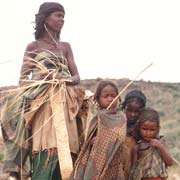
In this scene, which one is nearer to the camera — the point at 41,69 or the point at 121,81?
the point at 41,69

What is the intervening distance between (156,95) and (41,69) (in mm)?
48185

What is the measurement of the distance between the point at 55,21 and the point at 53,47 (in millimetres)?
238

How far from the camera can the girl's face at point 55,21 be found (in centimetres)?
598

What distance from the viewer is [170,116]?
41.4 m

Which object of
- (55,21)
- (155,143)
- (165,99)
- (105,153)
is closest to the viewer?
(105,153)

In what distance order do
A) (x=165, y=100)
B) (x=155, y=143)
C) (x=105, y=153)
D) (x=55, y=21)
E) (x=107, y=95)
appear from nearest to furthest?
(x=105, y=153), (x=107, y=95), (x=155, y=143), (x=55, y=21), (x=165, y=100)

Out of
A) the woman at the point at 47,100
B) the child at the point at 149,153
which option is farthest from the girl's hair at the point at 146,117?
the woman at the point at 47,100

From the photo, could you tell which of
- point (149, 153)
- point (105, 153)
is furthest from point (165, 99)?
point (105, 153)

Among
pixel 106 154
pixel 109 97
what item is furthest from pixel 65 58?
pixel 106 154

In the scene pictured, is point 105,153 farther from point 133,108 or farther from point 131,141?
point 133,108

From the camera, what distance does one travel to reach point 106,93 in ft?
18.7

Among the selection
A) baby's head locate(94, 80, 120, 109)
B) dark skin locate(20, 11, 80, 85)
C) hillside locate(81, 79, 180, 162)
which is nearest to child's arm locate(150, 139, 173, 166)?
baby's head locate(94, 80, 120, 109)

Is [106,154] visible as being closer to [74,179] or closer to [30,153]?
[74,179]

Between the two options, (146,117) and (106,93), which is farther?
(146,117)
